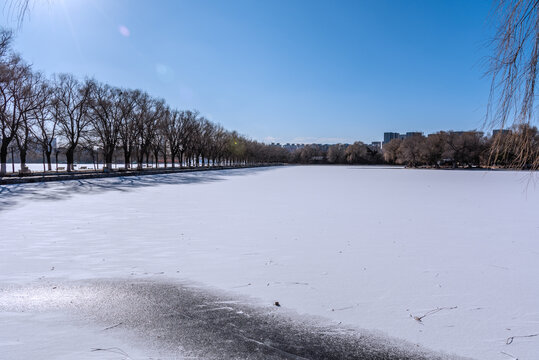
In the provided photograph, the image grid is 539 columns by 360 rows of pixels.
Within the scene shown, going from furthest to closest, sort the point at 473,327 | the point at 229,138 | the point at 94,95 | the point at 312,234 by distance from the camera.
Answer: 1. the point at 229,138
2. the point at 94,95
3. the point at 312,234
4. the point at 473,327

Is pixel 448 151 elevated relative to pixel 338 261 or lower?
elevated

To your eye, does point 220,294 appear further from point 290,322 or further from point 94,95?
point 94,95

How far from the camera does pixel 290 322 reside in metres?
3.91

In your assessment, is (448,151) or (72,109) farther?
(448,151)

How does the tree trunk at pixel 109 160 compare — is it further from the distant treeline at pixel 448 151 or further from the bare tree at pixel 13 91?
the distant treeline at pixel 448 151

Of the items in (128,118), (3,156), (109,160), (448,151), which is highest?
(128,118)

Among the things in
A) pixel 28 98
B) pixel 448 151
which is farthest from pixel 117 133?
pixel 448 151

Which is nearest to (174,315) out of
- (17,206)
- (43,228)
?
(43,228)

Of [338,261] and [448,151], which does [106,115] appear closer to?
[338,261]

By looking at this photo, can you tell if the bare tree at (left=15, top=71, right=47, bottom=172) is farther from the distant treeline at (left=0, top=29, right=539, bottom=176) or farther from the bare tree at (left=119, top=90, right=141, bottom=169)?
the bare tree at (left=119, top=90, right=141, bottom=169)

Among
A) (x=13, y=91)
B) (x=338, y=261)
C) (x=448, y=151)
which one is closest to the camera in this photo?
(x=338, y=261)

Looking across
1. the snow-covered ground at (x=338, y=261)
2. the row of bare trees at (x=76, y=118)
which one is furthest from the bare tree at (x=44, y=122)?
the snow-covered ground at (x=338, y=261)

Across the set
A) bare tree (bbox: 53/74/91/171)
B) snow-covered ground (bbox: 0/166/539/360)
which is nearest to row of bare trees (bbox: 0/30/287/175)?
bare tree (bbox: 53/74/91/171)

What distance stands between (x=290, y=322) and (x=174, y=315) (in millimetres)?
1453
